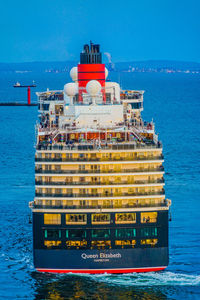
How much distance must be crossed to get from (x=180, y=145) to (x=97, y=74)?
141ft

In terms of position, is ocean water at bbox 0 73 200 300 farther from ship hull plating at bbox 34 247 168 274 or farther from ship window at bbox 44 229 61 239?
ship window at bbox 44 229 61 239

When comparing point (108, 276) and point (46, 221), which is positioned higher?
point (46, 221)

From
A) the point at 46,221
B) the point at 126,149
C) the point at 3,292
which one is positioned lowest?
the point at 3,292

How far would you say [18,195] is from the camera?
78562mm

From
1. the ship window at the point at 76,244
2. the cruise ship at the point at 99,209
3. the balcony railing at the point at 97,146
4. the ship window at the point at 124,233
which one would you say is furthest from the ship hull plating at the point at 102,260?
the balcony railing at the point at 97,146

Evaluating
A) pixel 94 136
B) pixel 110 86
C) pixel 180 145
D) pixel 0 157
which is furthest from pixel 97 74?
pixel 180 145

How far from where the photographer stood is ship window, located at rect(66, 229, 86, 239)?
5544 centimetres

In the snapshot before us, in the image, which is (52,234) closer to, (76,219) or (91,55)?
(76,219)

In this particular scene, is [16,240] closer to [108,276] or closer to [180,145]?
[108,276]

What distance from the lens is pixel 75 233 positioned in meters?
55.5

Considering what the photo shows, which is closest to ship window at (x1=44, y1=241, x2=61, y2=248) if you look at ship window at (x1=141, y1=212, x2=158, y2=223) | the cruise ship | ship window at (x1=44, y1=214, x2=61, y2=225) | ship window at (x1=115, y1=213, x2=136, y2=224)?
the cruise ship

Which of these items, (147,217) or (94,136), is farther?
(94,136)

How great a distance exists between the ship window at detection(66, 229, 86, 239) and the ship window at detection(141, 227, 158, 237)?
3.92m

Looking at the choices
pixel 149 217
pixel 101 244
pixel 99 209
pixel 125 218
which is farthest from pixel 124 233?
pixel 99 209
